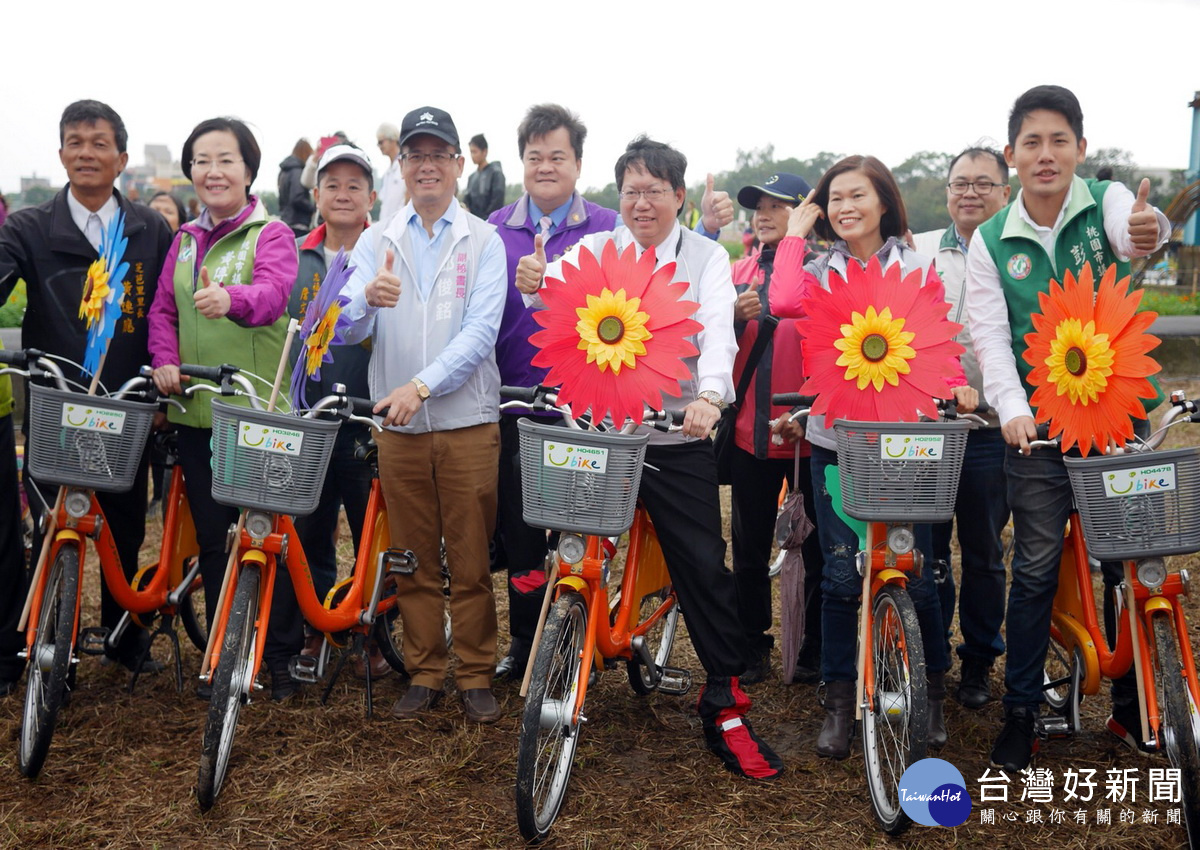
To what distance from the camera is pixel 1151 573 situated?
3287mm

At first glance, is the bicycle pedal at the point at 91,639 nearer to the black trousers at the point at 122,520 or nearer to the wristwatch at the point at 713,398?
the black trousers at the point at 122,520

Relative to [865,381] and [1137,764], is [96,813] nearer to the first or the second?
[865,381]

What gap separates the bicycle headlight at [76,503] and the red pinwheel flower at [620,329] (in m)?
1.92

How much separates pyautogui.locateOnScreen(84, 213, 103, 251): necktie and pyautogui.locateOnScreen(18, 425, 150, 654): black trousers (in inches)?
34.8

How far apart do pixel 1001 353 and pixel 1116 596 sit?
958mm

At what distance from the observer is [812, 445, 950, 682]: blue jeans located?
3871mm

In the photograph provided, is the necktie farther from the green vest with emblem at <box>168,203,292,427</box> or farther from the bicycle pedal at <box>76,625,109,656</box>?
the bicycle pedal at <box>76,625,109,656</box>

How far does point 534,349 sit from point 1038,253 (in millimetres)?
2051

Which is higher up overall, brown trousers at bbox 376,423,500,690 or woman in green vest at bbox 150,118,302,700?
woman in green vest at bbox 150,118,302,700

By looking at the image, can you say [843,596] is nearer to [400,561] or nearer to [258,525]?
[400,561]

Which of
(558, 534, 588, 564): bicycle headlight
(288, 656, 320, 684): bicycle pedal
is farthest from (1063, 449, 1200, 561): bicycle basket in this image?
(288, 656, 320, 684): bicycle pedal

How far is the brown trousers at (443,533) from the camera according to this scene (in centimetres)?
420

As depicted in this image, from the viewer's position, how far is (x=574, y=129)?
468 cm

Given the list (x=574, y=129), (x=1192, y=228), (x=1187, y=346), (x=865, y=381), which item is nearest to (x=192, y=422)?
(x=574, y=129)
